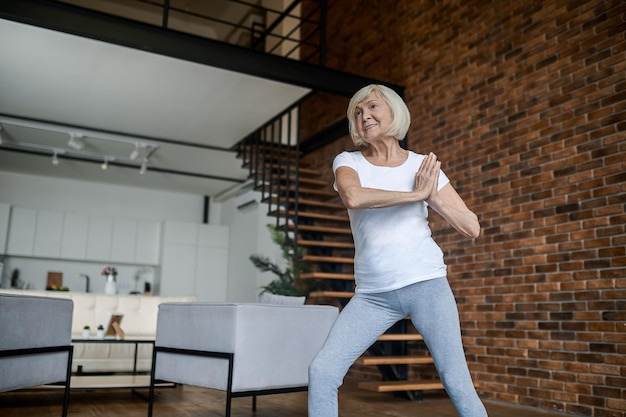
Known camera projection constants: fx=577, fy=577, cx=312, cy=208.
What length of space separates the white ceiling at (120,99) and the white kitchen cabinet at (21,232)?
76 centimetres

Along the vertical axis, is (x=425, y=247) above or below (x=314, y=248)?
below

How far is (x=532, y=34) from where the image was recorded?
4.38 metres

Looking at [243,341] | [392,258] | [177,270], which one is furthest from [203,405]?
[177,270]

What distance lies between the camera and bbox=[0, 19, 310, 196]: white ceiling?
16.5 ft

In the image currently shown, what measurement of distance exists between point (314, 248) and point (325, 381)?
184 inches

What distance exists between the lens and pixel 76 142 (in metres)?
7.10

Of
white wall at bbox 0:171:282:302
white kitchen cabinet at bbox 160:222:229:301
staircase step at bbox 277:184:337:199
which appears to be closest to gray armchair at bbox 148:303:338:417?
staircase step at bbox 277:184:337:199

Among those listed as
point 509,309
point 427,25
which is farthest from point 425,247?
point 427,25

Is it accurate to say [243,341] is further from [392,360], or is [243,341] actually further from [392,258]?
[392,360]

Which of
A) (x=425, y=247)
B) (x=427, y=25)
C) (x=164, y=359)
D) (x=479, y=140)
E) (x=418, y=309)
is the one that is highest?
(x=427, y=25)

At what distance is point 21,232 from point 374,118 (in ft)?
26.7

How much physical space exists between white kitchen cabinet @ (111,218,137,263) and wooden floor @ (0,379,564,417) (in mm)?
5081

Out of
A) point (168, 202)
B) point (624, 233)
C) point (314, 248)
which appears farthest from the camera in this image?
point (168, 202)

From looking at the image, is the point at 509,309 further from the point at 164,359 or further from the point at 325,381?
the point at 325,381
